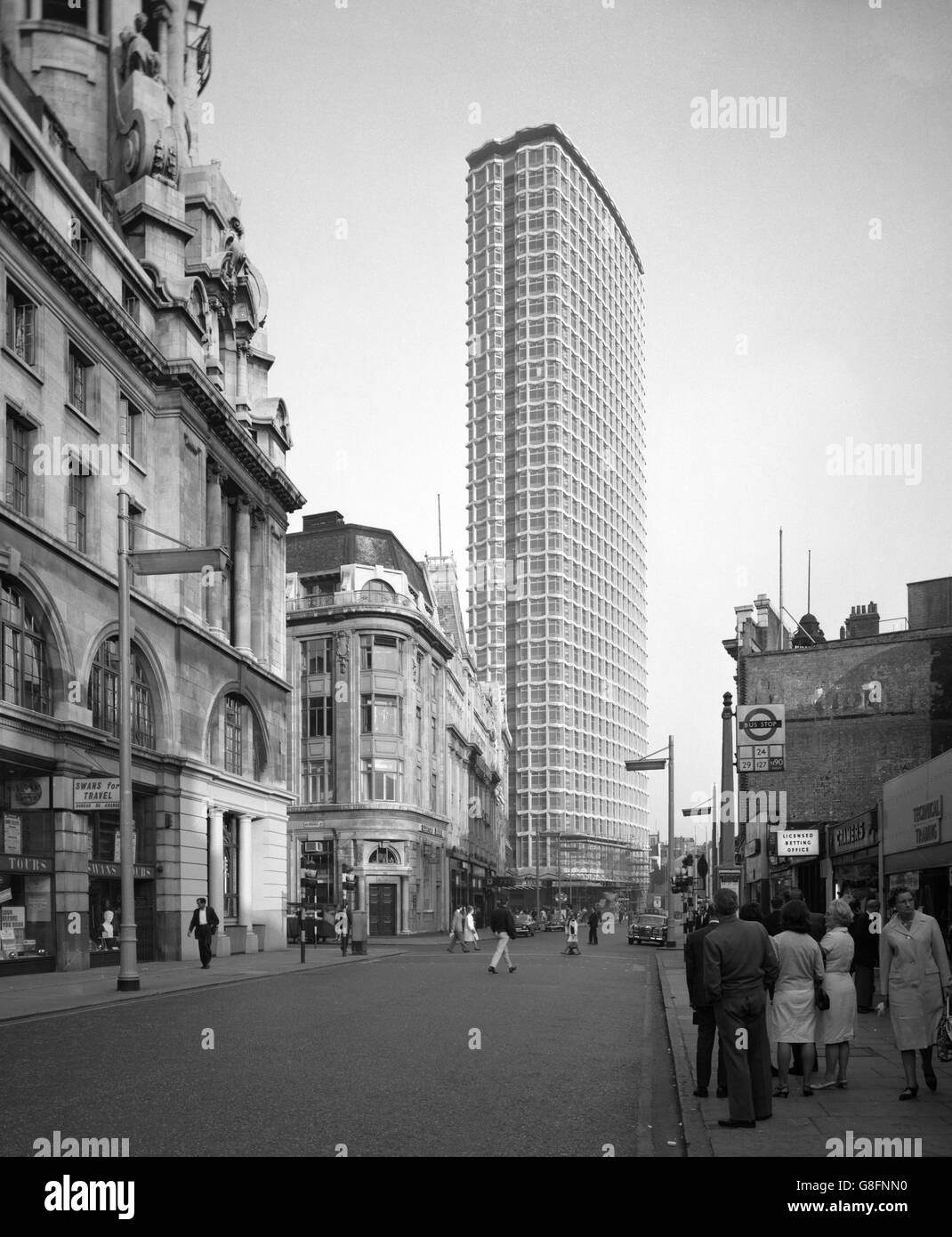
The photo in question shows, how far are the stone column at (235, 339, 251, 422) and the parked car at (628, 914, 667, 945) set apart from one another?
2680 centimetres

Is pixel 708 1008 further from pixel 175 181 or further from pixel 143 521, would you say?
pixel 175 181

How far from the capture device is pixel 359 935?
150 feet

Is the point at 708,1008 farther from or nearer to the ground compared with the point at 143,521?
nearer to the ground

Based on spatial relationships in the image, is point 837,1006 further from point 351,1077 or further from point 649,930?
point 649,930

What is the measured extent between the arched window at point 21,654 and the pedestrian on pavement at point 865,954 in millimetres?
18823

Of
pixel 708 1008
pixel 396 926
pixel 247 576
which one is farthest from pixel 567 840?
pixel 708 1008

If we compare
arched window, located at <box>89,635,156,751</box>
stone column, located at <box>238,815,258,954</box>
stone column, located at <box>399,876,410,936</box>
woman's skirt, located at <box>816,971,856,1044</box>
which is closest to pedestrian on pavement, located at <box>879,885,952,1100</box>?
woman's skirt, located at <box>816,971,856,1044</box>

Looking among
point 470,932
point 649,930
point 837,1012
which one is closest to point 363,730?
point 649,930

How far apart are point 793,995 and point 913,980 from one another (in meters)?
1.16

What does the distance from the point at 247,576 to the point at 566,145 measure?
501 ft

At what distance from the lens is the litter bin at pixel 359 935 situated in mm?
44219

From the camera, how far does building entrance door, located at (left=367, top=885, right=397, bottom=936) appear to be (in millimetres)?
76000

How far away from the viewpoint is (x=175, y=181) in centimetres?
4228

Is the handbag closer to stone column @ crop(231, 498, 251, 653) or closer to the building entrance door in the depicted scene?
stone column @ crop(231, 498, 251, 653)
